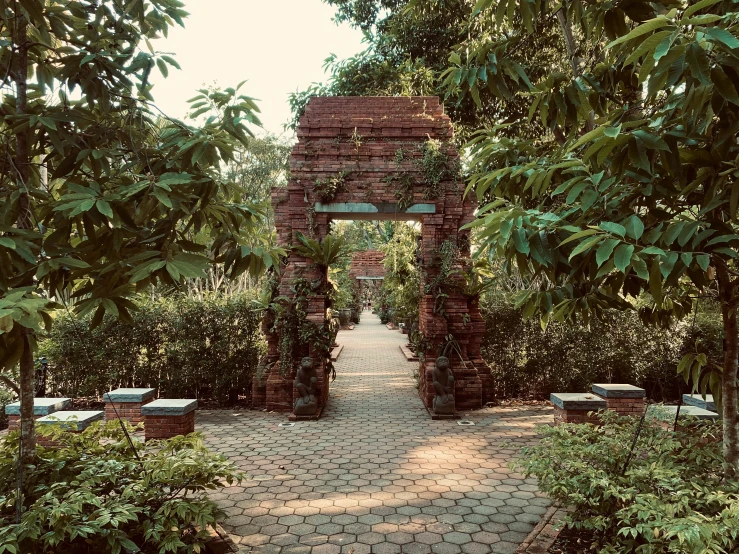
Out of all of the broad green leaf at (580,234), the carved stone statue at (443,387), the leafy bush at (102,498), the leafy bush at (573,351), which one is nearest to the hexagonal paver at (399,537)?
the leafy bush at (102,498)

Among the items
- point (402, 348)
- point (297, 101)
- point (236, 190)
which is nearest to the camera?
point (236, 190)

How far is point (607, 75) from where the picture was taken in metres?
3.48

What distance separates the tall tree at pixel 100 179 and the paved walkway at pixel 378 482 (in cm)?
215

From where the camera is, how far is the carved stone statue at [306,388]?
794 centimetres

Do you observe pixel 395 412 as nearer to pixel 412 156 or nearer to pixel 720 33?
pixel 412 156

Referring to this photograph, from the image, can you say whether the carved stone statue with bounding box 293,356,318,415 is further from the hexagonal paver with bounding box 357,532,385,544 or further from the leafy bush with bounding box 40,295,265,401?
the hexagonal paver with bounding box 357,532,385,544

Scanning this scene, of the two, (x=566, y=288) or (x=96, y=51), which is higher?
(x=96, y=51)

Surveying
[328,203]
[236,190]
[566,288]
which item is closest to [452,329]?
[328,203]

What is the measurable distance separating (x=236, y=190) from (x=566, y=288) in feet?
8.04

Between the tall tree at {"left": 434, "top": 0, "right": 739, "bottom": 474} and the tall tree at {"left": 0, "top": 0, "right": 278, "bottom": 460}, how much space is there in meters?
1.66

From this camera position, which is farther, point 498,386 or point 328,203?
point 498,386

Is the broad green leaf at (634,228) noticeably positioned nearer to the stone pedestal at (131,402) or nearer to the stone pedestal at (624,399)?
the stone pedestal at (624,399)

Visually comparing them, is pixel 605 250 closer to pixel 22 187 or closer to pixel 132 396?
pixel 22 187

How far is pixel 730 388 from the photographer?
10.9 feet
